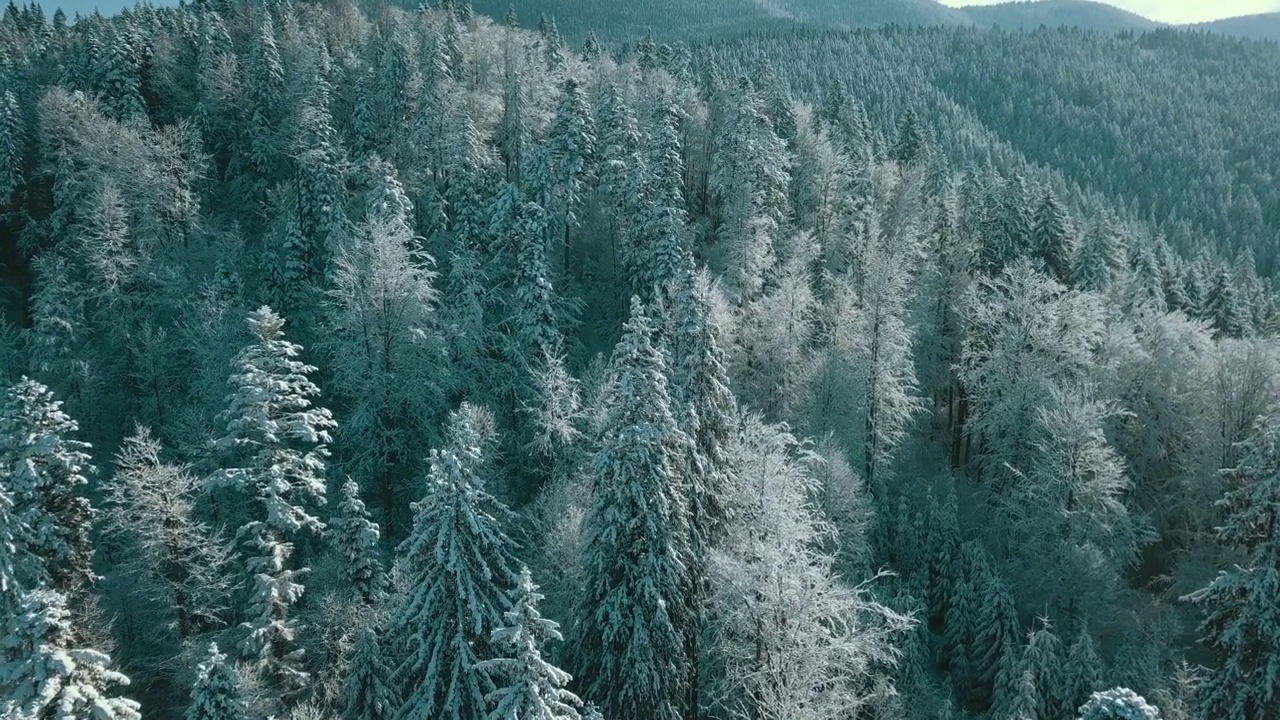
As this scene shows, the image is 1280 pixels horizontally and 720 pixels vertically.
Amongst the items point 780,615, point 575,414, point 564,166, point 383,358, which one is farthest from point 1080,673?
point 564,166

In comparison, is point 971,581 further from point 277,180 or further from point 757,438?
point 277,180

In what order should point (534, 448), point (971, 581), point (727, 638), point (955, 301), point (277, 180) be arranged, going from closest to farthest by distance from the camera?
point (727, 638)
point (971, 581)
point (534, 448)
point (955, 301)
point (277, 180)

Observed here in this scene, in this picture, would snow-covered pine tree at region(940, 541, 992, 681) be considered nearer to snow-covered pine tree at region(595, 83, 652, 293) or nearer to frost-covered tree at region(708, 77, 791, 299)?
frost-covered tree at region(708, 77, 791, 299)

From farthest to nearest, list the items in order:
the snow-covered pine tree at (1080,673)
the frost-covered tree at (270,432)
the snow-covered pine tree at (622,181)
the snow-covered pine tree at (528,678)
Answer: the snow-covered pine tree at (622,181), the snow-covered pine tree at (1080,673), the frost-covered tree at (270,432), the snow-covered pine tree at (528,678)

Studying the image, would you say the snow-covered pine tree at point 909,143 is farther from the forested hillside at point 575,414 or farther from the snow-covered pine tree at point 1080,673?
the snow-covered pine tree at point 1080,673

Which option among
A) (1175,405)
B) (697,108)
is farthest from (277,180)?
(1175,405)

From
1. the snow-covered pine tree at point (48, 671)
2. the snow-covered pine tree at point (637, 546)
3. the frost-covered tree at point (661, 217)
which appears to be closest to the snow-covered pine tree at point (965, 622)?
the snow-covered pine tree at point (637, 546)

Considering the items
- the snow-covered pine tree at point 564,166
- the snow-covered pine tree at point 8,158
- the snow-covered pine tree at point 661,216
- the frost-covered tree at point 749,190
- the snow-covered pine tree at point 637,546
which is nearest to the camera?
the snow-covered pine tree at point 637,546
